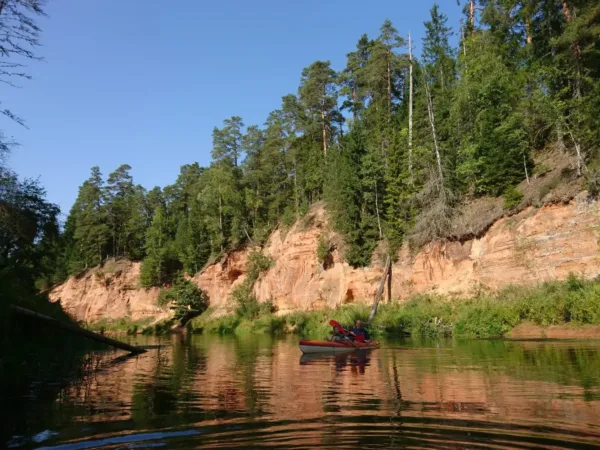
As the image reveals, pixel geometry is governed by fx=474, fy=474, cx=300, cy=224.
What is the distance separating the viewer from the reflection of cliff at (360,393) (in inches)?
293

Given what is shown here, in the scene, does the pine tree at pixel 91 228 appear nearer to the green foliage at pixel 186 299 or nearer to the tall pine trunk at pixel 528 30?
the green foliage at pixel 186 299

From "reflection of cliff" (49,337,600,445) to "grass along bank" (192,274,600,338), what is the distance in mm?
5615

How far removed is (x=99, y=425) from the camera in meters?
7.39

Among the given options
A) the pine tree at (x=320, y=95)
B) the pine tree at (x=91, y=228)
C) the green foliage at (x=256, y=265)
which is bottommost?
the green foliage at (x=256, y=265)

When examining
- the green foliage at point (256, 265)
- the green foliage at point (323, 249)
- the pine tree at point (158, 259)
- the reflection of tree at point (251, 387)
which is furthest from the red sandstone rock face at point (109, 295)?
the reflection of tree at point (251, 387)

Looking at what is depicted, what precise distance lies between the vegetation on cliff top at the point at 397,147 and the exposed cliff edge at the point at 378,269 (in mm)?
1633

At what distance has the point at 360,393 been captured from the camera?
10.3 m

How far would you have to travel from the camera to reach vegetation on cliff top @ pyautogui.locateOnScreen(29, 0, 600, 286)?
91.3 feet

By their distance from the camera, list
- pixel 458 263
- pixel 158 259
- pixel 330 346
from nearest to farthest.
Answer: pixel 330 346 → pixel 458 263 → pixel 158 259

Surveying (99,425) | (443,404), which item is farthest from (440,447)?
(99,425)

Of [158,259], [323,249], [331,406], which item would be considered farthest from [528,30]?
[158,259]

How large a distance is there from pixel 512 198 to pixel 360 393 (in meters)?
22.3

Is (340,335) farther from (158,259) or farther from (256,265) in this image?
(158,259)

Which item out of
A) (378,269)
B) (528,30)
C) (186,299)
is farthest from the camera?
(186,299)
